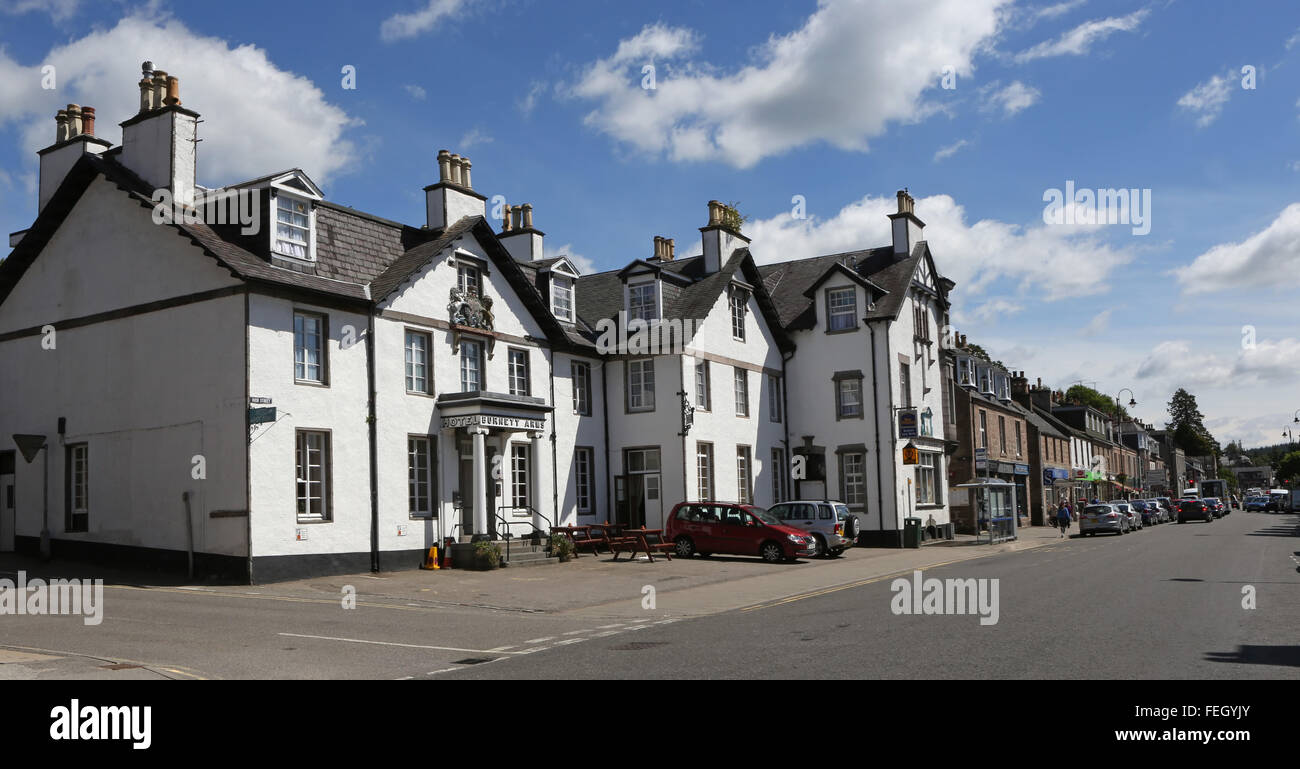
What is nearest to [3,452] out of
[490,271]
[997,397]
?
[490,271]

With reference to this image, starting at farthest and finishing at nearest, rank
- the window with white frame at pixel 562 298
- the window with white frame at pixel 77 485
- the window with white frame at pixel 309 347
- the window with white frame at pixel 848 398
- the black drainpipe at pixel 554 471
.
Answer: the window with white frame at pixel 848 398, the window with white frame at pixel 562 298, the black drainpipe at pixel 554 471, the window with white frame at pixel 77 485, the window with white frame at pixel 309 347

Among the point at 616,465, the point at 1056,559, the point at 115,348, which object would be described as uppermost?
the point at 115,348

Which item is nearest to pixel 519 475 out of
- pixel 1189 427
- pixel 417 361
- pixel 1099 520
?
pixel 417 361

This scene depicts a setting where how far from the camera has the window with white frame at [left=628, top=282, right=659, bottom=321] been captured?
33906mm

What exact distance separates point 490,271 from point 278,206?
683cm

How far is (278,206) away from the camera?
22.2 m

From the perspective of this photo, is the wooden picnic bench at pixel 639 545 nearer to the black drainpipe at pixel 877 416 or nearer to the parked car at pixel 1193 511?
the black drainpipe at pixel 877 416

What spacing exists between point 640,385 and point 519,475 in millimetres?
6488

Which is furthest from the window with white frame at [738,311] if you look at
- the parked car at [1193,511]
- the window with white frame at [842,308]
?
the parked car at [1193,511]

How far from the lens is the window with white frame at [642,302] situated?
33.9 m

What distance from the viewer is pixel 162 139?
22.3 meters

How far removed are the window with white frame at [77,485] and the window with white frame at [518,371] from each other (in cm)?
1050

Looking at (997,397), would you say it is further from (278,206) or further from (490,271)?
(278,206)
